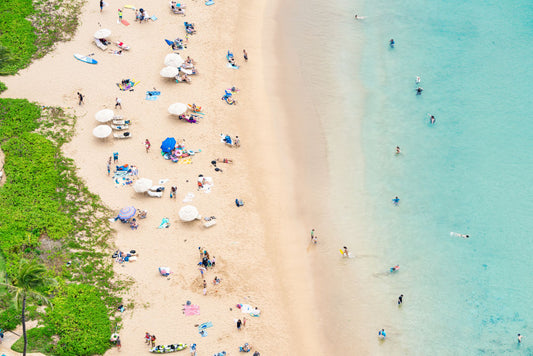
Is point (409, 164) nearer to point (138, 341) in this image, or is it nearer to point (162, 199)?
point (162, 199)

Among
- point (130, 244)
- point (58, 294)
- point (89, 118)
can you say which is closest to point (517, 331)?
point (130, 244)

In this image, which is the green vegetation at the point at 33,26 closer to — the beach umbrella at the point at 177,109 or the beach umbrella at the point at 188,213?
the beach umbrella at the point at 177,109

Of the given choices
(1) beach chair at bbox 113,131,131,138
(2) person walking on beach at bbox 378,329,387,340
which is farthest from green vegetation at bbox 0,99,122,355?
(2) person walking on beach at bbox 378,329,387,340

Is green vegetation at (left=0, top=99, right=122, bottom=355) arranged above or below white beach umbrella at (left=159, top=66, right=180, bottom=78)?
below

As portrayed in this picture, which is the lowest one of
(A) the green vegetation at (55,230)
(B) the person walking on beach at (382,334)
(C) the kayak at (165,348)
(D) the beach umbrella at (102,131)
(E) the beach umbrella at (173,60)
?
(C) the kayak at (165,348)

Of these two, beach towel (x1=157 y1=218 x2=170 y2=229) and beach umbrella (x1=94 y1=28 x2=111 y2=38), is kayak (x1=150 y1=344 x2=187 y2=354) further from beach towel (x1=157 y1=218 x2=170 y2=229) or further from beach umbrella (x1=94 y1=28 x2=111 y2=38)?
beach umbrella (x1=94 y1=28 x2=111 y2=38)

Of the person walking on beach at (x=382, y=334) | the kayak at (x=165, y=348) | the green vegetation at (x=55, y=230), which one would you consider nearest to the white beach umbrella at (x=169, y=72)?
the green vegetation at (x=55, y=230)
